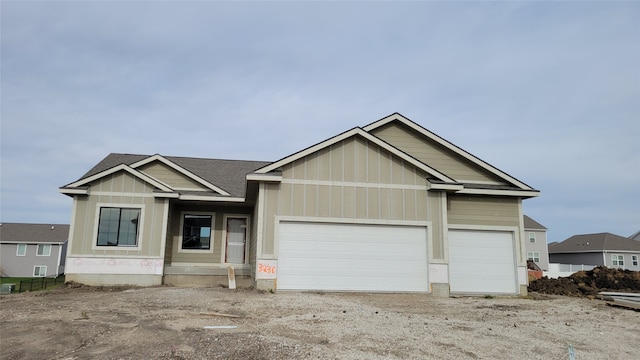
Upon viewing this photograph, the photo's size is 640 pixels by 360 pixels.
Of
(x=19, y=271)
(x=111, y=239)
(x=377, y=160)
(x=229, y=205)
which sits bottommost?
(x=19, y=271)

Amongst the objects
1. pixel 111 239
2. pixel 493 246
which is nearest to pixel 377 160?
pixel 493 246

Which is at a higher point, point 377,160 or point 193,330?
point 377,160

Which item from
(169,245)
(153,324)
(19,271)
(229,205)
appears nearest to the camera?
(153,324)

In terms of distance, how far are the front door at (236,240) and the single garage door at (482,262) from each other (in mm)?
8245

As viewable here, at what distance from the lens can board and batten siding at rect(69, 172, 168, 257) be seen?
1507 cm

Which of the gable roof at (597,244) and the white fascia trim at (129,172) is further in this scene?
the gable roof at (597,244)

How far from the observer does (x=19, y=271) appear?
3619 centimetres

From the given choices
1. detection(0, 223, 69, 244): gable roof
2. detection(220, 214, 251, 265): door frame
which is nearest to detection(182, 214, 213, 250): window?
detection(220, 214, 251, 265): door frame

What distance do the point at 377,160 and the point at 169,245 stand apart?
8669mm

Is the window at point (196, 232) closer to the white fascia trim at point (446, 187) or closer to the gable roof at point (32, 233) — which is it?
the white fascia trim at point (446, 187)

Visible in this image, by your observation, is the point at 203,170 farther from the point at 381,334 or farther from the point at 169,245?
the point at 381,334

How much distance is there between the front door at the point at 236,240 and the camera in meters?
17.8

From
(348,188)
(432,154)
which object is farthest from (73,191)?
(432,154)

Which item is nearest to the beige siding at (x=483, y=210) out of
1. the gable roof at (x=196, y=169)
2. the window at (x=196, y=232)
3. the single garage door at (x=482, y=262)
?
the single garage door at (x=482, y=262)
